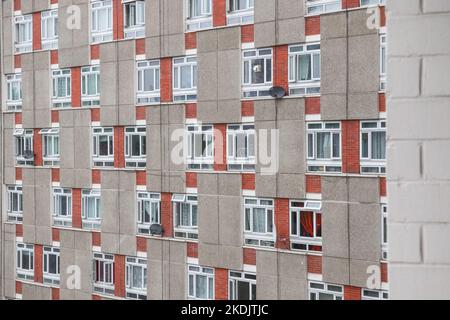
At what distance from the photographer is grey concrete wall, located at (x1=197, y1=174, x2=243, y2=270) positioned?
26.0 ft

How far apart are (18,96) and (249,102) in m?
4.31

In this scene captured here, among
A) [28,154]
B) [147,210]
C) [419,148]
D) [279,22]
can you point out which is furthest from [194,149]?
[419,148]

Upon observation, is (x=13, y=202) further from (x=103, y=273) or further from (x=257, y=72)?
(x=257, y=72)

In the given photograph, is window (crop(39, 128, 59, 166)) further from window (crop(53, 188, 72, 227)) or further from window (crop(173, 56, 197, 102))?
window (crop(173, 56, 197, 102))

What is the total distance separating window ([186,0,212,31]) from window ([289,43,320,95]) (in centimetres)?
127

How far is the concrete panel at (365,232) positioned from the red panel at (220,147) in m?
1.80

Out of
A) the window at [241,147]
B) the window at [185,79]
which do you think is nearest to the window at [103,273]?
the window at [241,147]

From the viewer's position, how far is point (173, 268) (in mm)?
8445

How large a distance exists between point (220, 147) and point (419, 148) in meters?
6.72

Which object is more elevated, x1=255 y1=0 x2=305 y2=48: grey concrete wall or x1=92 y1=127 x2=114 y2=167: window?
x1=255 y1=0 x2=305 y2=48: grey concrete wall

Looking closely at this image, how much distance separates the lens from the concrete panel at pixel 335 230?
7.15m

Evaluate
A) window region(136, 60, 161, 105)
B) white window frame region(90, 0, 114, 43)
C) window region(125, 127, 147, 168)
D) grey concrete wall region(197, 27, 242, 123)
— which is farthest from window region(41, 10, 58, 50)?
grey concrete wall region(197, 27, 242, 123)
